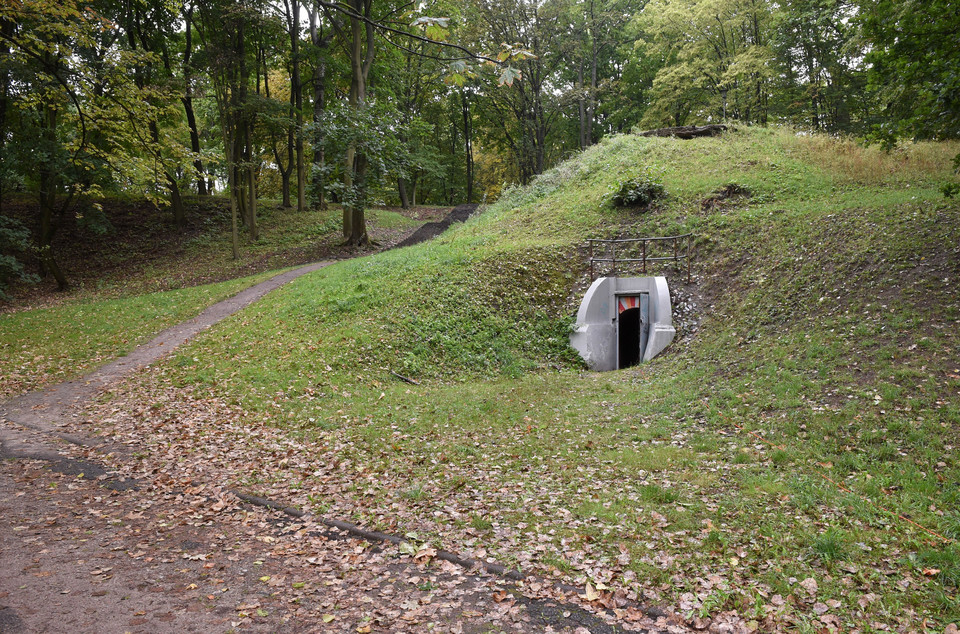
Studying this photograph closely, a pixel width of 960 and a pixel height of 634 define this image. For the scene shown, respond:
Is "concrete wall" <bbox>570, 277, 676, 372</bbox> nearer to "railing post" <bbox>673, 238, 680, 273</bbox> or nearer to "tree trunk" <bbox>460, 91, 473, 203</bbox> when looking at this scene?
"railing post" <bbox>673, 238, 680, 273</bbox>

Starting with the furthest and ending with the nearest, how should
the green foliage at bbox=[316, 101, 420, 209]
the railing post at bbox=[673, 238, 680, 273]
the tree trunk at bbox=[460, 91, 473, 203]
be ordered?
1. the tree trunk at bbox=[460, 91, 473, 203]
2. the railing post at bbox=[673, 238, 680, 273]
3. the green foliage at bbox=[316, 101, 420, 209]

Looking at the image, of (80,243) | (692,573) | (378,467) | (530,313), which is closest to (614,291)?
(530,313)

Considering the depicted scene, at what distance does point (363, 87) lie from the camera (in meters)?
→ 21.1

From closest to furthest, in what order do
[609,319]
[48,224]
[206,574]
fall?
[206,574] < [609,319] < [48,224]

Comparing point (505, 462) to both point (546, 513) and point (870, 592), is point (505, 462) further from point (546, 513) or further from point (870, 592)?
point (870, 592)

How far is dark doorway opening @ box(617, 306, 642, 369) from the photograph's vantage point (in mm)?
15172

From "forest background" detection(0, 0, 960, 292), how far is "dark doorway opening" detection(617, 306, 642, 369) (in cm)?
737

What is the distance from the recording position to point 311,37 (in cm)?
2672

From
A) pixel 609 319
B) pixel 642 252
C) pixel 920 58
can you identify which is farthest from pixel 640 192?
pixel 920 58

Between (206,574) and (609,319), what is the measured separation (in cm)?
1168

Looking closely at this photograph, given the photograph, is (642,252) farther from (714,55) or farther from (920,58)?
(714,55)

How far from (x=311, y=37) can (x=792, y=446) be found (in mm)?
28917

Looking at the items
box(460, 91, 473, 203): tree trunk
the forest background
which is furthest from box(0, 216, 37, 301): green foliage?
box(460, 91, 473, 203): tree trunk

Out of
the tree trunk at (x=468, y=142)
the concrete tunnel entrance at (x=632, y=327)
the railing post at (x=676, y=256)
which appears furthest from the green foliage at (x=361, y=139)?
the tree trunk at (x=468, y=142)
